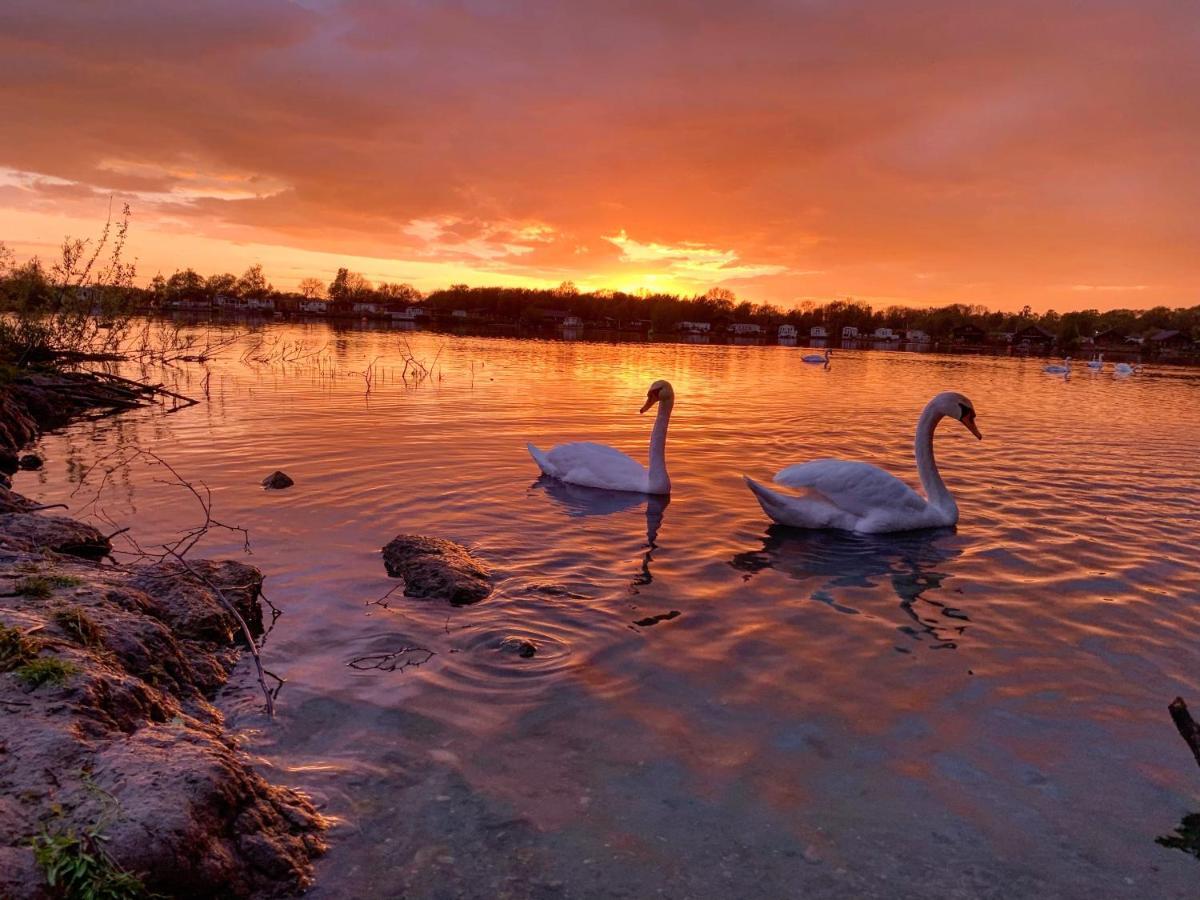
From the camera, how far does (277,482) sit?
33.4ft

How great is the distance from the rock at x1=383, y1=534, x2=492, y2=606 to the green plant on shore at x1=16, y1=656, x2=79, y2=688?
3274mm

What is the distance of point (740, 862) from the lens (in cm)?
344

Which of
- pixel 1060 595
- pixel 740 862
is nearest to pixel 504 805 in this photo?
pixel 740 862

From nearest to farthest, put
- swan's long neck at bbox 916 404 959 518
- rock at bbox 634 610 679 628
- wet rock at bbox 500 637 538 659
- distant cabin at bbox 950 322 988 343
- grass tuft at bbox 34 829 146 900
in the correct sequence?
grass tuft at bbox 34 829 146 900, wet rock at bbox 500 637 538 659, rock at bbox 634 610 679 628, swan's long neck at bbox 916 404 959 518, distant cabin at bbox 950 322 988 343

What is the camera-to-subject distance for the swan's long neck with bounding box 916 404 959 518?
951 centimetres

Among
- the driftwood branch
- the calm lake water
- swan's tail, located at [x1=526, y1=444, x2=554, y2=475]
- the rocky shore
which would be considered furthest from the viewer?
swan's tail, located at [x1=526, y1=444, x2=554, y2=475]

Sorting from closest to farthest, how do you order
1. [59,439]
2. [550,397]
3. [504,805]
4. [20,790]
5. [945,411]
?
[20,790] < [504,805] < [945,411] < [59,439] < [550,397]

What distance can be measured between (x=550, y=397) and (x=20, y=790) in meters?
20.6

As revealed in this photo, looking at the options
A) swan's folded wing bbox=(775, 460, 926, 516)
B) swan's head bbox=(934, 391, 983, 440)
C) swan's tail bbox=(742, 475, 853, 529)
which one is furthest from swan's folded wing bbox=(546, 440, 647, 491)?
swan's head bbox=(934, 391, 983, 440)

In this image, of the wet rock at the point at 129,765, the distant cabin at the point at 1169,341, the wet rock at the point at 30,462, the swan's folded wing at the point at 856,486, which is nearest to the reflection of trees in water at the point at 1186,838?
the wet rock at the point at 129,765

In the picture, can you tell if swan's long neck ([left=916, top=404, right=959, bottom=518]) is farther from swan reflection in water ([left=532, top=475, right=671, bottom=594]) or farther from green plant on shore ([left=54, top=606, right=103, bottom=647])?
green plant on shore ([left=54, top=606, right=103, bottom=647])

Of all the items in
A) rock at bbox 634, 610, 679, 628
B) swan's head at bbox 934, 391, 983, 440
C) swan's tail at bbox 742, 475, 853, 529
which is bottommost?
rock at bbox 634, 610, 679, 628

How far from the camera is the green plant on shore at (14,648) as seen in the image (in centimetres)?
330

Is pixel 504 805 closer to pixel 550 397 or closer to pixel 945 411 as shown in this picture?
pixel 945 411
